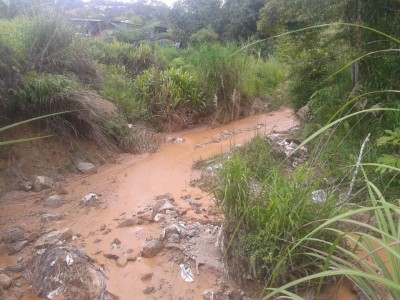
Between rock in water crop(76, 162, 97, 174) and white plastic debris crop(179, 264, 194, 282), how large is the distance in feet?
7.96

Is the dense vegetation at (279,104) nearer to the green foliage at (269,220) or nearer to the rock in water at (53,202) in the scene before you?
the green foliage at (269,220)

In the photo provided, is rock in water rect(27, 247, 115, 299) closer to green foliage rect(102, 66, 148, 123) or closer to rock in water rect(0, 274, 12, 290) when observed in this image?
rock in water rect(0, 274, 12, 290)

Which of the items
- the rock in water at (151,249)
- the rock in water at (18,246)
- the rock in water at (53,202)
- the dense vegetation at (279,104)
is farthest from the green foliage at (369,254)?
the rock in water at (53,202)

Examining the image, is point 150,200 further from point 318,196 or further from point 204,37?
point 204,37

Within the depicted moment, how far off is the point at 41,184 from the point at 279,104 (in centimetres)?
565

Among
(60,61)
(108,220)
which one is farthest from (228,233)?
(60,61)

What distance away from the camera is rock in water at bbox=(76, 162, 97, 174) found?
16.3 ft

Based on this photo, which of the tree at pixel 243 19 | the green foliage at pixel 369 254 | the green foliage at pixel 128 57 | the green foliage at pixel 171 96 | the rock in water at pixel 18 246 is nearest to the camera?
the green foliage at pixel 369 254

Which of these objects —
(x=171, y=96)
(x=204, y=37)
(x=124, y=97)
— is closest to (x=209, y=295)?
(x=124, y=97)

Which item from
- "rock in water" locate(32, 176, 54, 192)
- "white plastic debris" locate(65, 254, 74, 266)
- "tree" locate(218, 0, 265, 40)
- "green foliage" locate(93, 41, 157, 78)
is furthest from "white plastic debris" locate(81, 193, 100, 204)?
"tree" locate(218, 0, 265, 40)

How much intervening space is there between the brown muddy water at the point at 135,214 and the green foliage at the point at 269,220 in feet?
0.91

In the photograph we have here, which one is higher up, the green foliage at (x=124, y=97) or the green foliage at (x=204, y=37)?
the green foliage at (x=124, y=97)

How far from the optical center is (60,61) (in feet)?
17.8

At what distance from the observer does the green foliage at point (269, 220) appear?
7.95 feet
